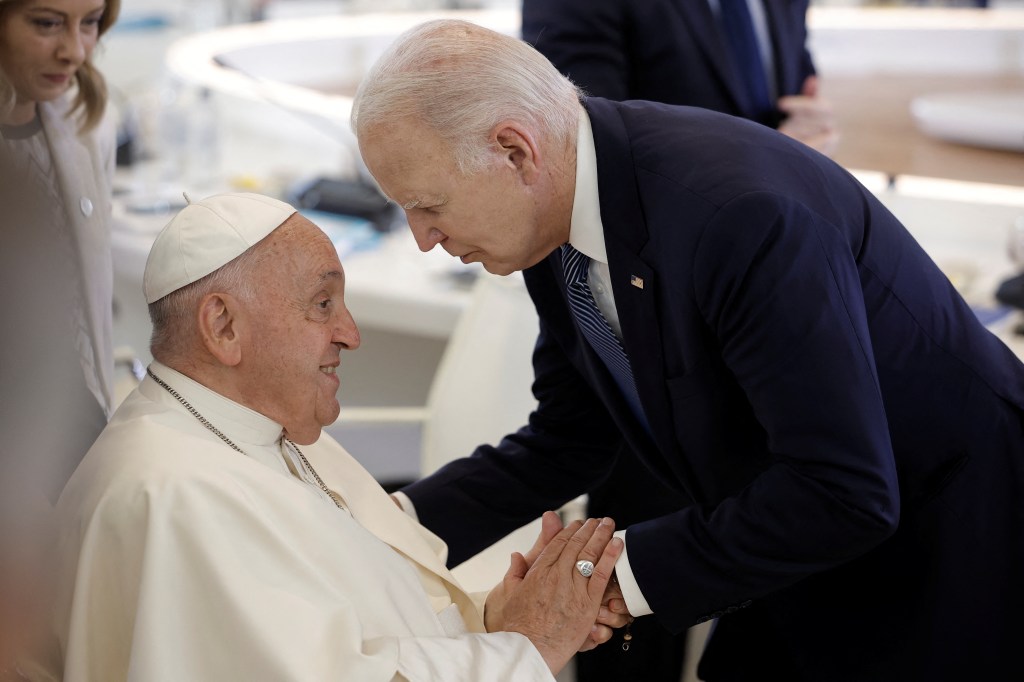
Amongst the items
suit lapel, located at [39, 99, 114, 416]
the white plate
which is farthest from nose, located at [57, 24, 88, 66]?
the white plate

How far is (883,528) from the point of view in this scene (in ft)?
5.62

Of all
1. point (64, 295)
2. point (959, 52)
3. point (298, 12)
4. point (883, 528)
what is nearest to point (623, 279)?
point (883, 528)

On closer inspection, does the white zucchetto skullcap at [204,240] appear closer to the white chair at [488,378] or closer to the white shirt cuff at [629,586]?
the white shirt cuff at [629,586]

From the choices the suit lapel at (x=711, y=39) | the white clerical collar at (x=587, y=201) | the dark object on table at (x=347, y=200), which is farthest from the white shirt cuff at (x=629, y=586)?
the dark object on table at (x=347, y=200)

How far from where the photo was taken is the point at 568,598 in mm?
1939

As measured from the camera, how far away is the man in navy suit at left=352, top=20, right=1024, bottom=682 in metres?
1.66

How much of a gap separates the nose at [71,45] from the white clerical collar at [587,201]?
1185mm

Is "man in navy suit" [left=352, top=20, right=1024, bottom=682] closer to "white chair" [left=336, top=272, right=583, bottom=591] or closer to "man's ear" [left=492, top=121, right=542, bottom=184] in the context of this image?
"man's ear" [left=492, top=121, right=542, bottom=184]

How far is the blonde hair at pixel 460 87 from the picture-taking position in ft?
5.48

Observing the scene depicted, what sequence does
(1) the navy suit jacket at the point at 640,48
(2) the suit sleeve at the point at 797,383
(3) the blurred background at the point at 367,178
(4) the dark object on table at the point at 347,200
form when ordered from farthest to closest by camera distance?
(4) the dark object on table at the point at 347,200 → (3) the blurred background at the point at 367,178 → (1) the navy suit jacket at the point at 640,48 → (2) the suit sleeve at the point at 797,383

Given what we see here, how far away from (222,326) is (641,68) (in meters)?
1.42

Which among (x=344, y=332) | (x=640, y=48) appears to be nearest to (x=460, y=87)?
(x=344, y=332)

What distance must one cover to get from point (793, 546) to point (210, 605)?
823 mm

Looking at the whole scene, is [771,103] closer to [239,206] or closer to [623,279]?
[623,279]
